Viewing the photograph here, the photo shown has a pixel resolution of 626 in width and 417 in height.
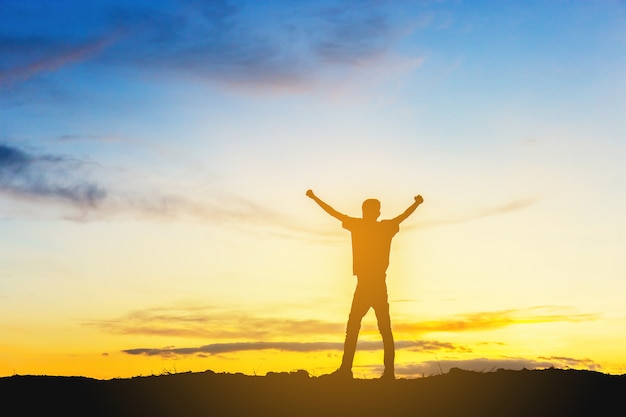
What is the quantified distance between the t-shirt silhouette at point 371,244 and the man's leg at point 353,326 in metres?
0.49

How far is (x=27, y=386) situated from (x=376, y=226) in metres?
7.23

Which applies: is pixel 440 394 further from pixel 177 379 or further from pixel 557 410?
pixel 177 379

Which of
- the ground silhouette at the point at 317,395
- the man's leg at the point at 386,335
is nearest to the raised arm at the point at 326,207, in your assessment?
the man's leg at the point at 386,335

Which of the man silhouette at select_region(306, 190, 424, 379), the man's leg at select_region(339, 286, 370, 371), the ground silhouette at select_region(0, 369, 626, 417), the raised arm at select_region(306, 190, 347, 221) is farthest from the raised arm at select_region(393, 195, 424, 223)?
the ground silhouette at select_region(0, 369, 626, 417)

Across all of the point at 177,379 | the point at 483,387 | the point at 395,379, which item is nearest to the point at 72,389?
the point at 177,379

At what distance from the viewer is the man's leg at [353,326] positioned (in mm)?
15141

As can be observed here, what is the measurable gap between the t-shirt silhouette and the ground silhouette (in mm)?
2114

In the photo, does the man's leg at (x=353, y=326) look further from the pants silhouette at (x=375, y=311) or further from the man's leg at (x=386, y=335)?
the man's leg at (x=386, y=335)

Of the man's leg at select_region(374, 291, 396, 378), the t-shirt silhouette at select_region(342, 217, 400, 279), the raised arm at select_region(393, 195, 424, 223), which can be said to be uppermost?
the raised arm at select_region(393, 195, 424, 223)

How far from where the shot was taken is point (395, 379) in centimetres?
1522

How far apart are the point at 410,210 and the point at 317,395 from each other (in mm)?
3866

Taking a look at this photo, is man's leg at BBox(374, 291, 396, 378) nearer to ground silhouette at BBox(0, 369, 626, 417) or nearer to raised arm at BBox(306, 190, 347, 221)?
ground silhouette at BBox(0, 369, 626, 417)

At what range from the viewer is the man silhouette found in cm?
1509

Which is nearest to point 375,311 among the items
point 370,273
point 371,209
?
point 370,273
